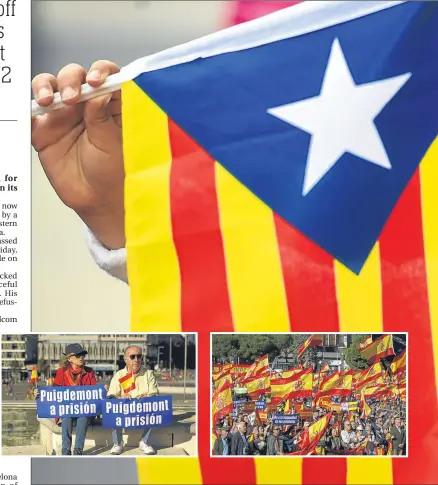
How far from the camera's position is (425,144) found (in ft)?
10.1

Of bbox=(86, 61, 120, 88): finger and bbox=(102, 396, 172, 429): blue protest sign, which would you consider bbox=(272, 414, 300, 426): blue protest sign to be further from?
bbox=(86, 61, 120, 88): finger

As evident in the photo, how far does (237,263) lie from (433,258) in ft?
2.43

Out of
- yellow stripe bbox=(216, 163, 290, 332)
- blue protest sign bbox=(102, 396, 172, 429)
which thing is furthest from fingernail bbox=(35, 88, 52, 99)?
blue protest sign bbox=(102, 396, 172, 429)

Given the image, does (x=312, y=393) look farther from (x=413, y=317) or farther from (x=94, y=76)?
(x=94, y=76)

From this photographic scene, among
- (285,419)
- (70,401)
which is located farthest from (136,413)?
(285,419)

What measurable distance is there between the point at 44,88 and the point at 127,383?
3.85 feet

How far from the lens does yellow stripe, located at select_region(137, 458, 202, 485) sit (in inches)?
124

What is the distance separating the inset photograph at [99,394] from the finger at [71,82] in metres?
0.91

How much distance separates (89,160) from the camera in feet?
10.5

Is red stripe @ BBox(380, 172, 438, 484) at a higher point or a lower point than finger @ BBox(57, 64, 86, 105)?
lower

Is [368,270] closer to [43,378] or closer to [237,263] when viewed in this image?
[237,263]

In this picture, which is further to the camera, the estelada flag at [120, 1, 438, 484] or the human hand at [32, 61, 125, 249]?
the human hand at [32, 61, 125, 249]

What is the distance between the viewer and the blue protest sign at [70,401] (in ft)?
10.4

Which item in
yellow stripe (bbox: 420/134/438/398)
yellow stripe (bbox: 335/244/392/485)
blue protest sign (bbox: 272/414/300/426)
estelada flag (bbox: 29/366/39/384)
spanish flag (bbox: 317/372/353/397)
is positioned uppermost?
yellow stripe (bbox: 420/134/438/398)
